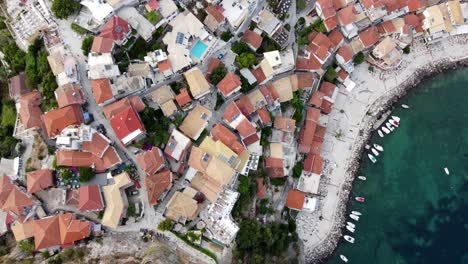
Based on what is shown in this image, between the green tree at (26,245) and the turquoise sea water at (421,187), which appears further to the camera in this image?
the turquoise sea water at (421,187)

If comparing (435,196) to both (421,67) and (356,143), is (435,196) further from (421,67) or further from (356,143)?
(421,67)

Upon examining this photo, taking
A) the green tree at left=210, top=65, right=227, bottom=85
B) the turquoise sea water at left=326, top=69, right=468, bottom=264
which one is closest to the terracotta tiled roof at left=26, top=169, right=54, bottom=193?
the green tree at left=210, top=65, right=227, bottom=85

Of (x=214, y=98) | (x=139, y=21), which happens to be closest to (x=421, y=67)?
(x=214, y=98)

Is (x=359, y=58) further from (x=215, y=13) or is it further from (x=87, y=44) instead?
(x=87, y=44)

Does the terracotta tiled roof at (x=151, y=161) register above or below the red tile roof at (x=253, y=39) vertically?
below

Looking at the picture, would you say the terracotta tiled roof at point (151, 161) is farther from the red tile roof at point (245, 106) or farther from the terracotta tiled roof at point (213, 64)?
the terracotta tiled roof at point (213, 64)

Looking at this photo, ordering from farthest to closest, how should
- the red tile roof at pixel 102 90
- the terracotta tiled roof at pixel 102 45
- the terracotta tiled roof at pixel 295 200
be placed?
the terracotta tiled roof at pixel 295 200 → the terracotta tiled roof at pixel 102 45 → the red tile roof at pixel 102 90

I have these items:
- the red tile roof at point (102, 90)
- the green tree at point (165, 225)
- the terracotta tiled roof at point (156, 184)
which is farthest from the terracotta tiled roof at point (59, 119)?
the green tree at point (165, 225)
